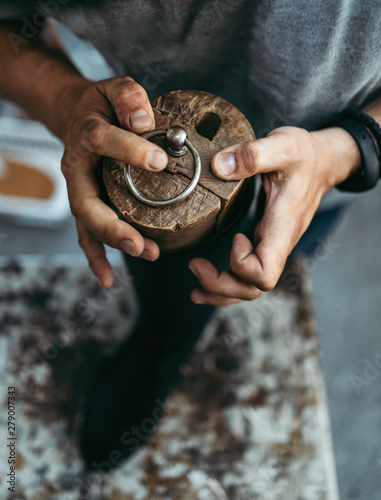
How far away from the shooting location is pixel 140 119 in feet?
1.71

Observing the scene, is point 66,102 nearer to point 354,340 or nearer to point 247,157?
point 247,157

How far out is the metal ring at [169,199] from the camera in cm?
51

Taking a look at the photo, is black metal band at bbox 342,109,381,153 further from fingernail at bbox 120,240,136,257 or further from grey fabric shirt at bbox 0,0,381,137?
fingernail at bbox 120,240,136,257

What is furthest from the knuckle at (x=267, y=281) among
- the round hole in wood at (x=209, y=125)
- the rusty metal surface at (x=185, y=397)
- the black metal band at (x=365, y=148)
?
the rusty metal surface at (x=185, y=397)

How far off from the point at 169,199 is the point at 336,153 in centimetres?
39

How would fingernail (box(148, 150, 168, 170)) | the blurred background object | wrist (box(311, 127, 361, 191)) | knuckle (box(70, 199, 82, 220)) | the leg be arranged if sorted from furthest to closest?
the blurred background object
the leg
wrist (box(311, 127, 361, 191))
knuckle (box(70, 199, 82, 220))
fingernail (box(148, 150, 168, 170))

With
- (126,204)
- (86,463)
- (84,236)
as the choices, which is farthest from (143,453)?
(126,204)

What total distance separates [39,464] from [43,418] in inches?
4.4

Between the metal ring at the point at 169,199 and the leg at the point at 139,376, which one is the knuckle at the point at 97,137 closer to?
the metal ring at the point at 169,199

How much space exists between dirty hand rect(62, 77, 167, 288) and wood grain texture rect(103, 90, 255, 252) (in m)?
0.03

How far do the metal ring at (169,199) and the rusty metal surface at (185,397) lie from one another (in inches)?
29.4

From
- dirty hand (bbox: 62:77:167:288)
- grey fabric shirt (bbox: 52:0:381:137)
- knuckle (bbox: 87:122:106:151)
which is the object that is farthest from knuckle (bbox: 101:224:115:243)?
grey fabric shirt (bbox: 52:0:381:137)

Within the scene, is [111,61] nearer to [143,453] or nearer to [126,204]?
[126,204]

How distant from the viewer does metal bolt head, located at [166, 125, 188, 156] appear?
489mm
